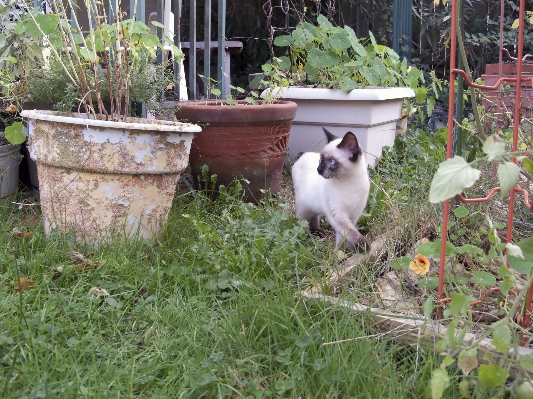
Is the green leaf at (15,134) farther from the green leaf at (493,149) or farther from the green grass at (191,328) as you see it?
the green leaf at (493,149)

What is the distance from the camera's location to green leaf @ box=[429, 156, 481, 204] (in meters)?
0.93

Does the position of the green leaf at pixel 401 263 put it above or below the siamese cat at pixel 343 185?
below

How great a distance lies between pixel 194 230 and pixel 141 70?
0.80 meters

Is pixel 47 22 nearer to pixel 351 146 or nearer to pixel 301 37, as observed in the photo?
pixel 351 146

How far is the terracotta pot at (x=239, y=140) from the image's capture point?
2.68m

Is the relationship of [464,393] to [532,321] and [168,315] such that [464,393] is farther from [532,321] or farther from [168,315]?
[168,315]

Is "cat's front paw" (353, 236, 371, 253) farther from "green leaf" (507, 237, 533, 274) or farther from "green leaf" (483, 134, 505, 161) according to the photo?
"green leaf" (483, 134, 505, 161)

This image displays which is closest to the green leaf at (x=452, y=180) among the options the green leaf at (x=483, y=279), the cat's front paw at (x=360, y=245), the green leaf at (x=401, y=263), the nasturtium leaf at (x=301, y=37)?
the green leaf at (x=483, y=279)

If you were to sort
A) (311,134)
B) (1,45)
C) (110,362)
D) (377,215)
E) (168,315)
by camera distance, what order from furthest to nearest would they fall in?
1. (311,134)
2. (1,45)
3. (377,215)
4. (168,315)
5. (110,362)

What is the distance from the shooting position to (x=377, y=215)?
248 cm

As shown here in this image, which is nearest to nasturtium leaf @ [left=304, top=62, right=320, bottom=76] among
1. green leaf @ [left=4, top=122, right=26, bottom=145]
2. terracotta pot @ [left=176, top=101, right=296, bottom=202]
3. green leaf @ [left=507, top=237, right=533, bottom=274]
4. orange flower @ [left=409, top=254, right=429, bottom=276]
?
terracotta pot @ [left=176, top=101, right=296, bottom=202]

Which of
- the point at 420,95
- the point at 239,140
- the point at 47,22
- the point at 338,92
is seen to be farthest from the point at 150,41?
the point at 420,95

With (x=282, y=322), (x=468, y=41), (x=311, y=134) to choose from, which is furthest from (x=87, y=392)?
(x=468, y=41)

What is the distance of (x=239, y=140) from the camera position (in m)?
2.74
